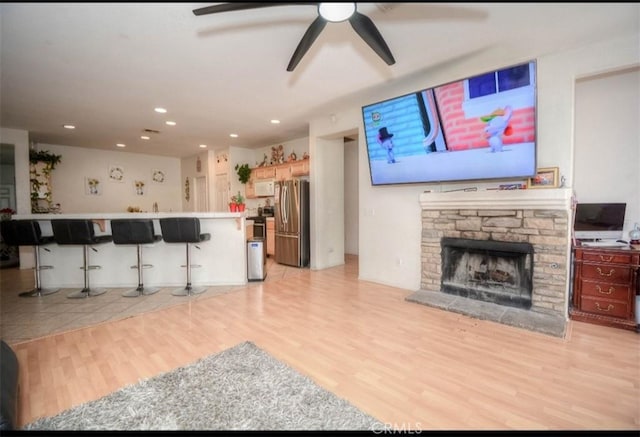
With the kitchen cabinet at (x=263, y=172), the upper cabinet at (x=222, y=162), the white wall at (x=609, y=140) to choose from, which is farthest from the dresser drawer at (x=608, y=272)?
the upper cabinet at (x=222, y=162)

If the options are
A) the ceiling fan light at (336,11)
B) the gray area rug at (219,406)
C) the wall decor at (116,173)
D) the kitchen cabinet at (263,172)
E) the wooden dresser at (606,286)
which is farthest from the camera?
the wall decor at (116,173)

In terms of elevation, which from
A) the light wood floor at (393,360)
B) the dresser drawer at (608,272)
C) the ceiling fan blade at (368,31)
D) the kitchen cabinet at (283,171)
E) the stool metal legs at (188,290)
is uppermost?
the ceiling fan blade at (368,31)

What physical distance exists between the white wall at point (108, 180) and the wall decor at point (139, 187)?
8 centimetres

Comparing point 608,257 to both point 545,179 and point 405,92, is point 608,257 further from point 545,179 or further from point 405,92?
point 405,92

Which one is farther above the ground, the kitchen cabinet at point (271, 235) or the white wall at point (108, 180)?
the white wall at point (108, 180)

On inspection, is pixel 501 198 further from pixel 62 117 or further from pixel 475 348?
pixel 62 117

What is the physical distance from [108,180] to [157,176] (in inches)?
49.5

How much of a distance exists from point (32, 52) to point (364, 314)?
14.3 feet

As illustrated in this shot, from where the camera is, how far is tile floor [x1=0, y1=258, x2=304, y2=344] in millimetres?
2811

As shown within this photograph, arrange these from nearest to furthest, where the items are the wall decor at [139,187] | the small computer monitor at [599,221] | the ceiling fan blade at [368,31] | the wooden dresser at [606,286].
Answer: the ceiling fan blade at [368,31] → the wooden dresser at [606,286] → the small computer monitor at [599,221] → the wall decor at [139,187]

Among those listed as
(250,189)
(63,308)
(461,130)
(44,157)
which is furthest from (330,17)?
(44,157)

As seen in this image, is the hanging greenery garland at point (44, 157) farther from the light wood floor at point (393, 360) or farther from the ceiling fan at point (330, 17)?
the ceiling fan at point (330, 17)

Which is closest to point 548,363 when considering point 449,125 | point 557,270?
point 557,270

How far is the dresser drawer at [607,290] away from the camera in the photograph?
264cm
